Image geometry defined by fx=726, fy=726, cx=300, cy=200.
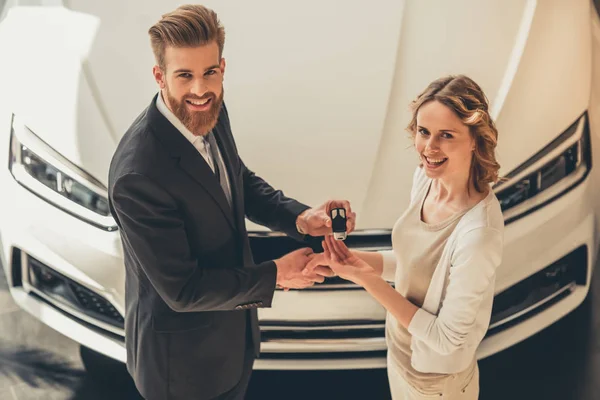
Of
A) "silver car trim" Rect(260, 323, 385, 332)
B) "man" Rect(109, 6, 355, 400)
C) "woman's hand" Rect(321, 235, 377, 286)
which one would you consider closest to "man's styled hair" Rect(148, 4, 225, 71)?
A: "man" Rect(109, 6, 355, 400)

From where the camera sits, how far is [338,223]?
5.22 feet

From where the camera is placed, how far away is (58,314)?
2.01 meters

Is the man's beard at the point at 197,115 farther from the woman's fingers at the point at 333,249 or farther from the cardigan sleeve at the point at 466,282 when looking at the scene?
the cardigan sleeve at the point at 466,282

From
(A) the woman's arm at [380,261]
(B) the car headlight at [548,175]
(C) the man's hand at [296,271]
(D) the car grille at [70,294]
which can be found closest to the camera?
(C) the man's hand at [296,271]

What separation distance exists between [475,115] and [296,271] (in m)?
0.50

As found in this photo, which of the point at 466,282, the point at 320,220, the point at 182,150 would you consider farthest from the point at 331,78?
the point at 466,282

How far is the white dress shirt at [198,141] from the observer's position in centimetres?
138

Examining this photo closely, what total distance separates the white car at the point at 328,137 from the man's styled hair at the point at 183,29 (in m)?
0.59

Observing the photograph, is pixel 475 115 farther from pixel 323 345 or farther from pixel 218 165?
pixel 323 345

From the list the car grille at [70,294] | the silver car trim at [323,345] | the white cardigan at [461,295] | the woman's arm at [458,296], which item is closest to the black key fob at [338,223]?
the woman's arm at [458,296]

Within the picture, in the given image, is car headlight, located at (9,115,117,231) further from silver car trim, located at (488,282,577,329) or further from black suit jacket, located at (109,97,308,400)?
silver car trim, located at (488,282,577,329)

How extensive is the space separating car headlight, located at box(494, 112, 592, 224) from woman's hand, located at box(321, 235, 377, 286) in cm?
48

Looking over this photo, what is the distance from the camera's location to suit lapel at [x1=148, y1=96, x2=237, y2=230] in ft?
4.42

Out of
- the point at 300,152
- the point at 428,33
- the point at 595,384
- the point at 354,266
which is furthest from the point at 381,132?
the point at 595,384
